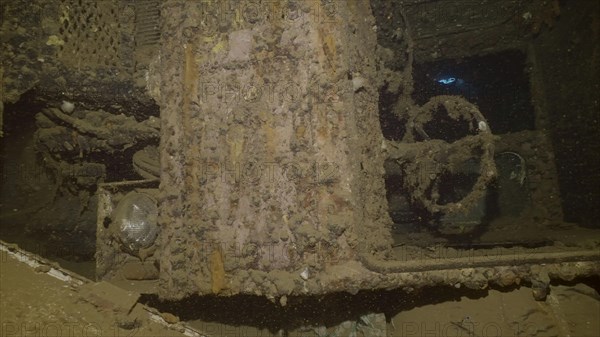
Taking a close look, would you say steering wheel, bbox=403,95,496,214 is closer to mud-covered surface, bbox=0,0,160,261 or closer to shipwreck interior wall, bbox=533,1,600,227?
shipwreck interior wall, bbox=533,1,600,227

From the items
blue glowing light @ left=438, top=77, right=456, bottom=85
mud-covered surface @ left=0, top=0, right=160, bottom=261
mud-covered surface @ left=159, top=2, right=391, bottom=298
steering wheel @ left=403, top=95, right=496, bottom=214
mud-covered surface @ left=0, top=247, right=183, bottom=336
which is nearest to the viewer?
mud-covered surface @ left=0, top=247, right=183, bottom=336

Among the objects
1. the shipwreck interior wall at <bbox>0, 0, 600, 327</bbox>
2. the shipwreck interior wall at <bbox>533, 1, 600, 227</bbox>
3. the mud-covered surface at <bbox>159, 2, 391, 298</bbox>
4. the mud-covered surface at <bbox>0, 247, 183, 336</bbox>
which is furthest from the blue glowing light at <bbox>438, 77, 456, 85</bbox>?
the mud-covered surface at <bbox>0, 247, 183, 336</bbox>

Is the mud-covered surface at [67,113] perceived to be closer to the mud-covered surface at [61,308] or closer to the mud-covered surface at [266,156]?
the mud-covered surface at [266,156]

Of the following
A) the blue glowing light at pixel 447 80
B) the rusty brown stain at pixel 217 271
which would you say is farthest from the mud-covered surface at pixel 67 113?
the blue glowing light at pixel 447 80

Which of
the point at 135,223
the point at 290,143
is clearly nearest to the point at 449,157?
the point at 290,143

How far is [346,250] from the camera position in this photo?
148cm

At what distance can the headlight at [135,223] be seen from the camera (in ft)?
6.97

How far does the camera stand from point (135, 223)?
2135 mm

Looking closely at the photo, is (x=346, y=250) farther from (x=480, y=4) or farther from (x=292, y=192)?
(x=480, y=4)

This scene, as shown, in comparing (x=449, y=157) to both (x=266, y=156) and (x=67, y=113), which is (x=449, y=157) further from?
(x=67, y=113)

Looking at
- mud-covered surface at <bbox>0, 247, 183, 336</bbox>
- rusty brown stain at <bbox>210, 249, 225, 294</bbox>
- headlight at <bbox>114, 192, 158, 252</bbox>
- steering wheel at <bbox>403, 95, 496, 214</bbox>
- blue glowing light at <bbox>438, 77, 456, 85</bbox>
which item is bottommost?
mud-covered surface at <bbox>0, 247, 183, 336</bbox>

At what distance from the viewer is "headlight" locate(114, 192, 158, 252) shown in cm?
212

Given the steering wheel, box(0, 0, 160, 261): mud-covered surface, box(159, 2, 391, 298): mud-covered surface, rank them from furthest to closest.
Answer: the steering wheel < box(0, 0, 160, 261): mud-covered surface < box(159, 2, 391, 298): mud-covered surface

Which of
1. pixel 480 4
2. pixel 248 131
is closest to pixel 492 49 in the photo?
pixel 480 4
